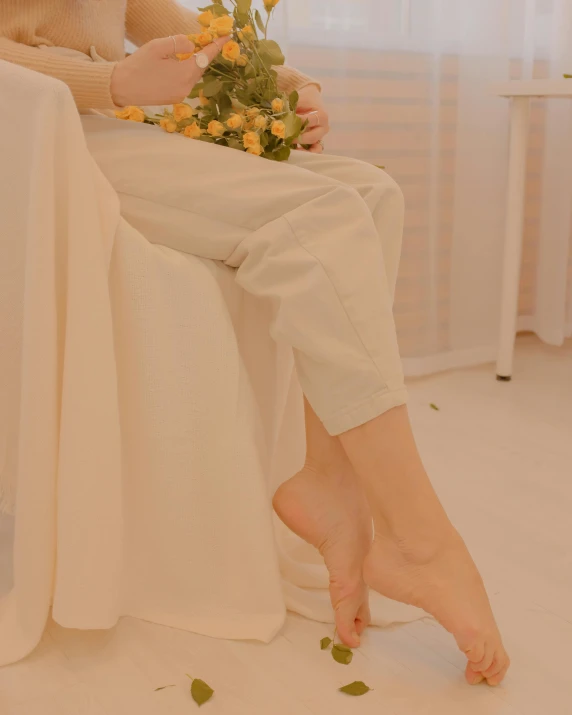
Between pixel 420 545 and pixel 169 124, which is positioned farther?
pixel 169 124

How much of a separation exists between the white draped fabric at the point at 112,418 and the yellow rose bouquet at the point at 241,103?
0.16 m

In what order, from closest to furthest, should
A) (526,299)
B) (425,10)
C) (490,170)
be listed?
1. (425,10)
2. (490,170)
3. (526,299)

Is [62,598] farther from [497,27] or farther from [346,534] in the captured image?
[497,27]

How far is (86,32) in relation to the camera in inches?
42.6

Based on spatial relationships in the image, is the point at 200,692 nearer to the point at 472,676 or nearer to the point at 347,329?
the point at 472,676

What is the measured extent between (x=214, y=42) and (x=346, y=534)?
1.96 feet

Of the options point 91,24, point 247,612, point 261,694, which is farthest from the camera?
point 91,24

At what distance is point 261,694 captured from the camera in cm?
85

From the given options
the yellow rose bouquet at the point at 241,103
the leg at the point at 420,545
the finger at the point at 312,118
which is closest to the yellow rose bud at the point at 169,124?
the yellow rose bouquet at the point at 241,103

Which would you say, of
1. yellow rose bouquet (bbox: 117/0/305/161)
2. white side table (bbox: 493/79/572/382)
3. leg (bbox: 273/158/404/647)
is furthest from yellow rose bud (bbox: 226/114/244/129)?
white side table (bbox: 493/79/572/382)

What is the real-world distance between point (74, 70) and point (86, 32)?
0.57ft

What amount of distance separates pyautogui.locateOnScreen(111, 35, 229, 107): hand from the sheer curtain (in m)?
0.84

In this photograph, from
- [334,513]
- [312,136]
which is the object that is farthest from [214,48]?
[334,513]

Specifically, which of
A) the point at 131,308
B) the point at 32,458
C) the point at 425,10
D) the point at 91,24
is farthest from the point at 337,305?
the point at 425,10
